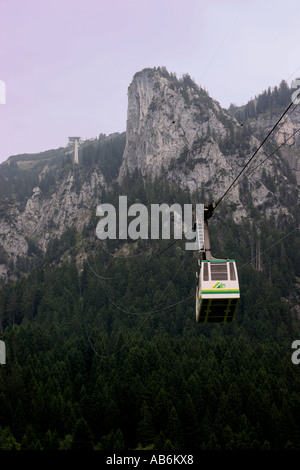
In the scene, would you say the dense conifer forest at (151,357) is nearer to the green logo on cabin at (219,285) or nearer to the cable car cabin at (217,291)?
the cable car cabin at (217,291)

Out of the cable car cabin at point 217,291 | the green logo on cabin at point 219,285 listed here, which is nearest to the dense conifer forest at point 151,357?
the cable car cabin at point 217,291

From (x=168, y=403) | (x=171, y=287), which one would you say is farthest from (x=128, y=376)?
(x=171, y=287)

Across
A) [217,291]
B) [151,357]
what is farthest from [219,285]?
[151,357]

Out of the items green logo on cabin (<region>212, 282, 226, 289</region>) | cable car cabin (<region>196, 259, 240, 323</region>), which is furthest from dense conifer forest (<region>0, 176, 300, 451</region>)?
green logo on cabin (<region>212, 282, 226, 289</region>)

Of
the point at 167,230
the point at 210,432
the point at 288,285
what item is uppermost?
the point at 167,230

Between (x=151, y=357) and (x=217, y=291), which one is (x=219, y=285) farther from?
(x=151, y=357)

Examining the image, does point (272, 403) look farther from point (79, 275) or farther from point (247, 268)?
point (79, 275)
